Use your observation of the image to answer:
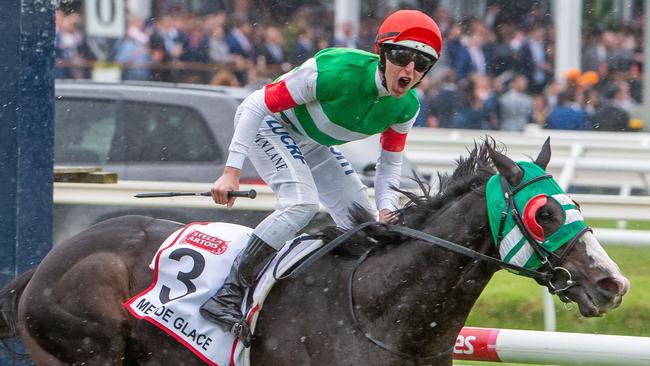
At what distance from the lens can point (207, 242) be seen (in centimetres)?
491

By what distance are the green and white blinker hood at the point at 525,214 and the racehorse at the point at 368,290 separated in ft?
0.06

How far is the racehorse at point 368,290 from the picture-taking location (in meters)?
4.18

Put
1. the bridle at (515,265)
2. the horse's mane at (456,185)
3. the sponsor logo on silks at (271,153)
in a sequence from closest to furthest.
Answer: the bridle at (515,265), the horse's mane at (456,185), the sponsor logo on silks at (271,153)

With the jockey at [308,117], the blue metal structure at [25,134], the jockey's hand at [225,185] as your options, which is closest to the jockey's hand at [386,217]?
the jockey at [308,117]

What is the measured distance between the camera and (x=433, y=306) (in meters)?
4.41

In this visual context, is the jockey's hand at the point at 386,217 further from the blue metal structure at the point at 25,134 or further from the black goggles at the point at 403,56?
the blue metal structure at the point at 25,134

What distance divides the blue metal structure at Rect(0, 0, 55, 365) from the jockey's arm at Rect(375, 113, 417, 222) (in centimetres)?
165

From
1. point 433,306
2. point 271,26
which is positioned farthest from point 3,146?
point 271,26

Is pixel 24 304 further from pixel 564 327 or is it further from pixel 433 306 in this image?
pixel 564 327

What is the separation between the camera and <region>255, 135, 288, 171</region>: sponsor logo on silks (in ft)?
15.8

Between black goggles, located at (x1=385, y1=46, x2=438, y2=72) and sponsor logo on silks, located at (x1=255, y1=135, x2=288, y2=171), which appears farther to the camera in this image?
sponsor logo on silks, located at (x1=255, y1=135, x2=288, y2=171)

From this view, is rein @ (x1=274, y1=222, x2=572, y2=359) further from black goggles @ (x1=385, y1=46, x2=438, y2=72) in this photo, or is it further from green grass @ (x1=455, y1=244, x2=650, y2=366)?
green grass @ (x1=455, y1=244, x2=650, y2=366)

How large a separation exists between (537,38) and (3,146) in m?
14.1

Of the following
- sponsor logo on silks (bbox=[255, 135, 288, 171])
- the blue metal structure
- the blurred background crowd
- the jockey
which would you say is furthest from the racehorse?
the blurred background crowd
